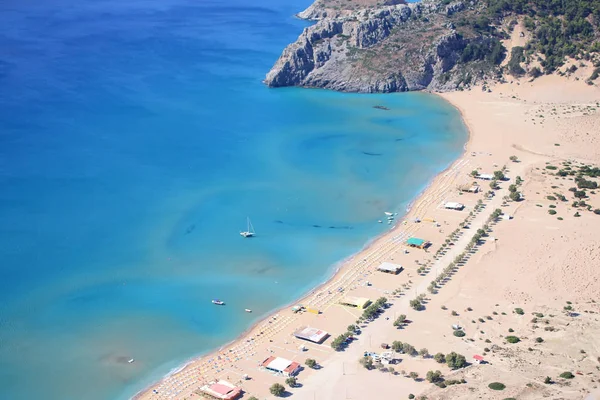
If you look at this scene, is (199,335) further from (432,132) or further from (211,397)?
(432,132)

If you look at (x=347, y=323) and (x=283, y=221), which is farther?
(x=283, y=221)

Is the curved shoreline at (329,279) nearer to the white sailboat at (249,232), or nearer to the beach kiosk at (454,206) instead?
the beach kiosk at (454,206)

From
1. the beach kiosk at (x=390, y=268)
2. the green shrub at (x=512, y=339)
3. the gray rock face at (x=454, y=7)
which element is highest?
the gray rock face at (x=454, y=7)

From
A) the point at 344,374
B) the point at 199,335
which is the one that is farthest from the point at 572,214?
the point at 199,335

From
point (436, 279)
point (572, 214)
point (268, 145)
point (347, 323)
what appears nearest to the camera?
point (347, 323)

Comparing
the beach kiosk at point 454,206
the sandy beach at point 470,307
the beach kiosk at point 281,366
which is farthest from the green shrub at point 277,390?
the beach kiosk at point 454,206

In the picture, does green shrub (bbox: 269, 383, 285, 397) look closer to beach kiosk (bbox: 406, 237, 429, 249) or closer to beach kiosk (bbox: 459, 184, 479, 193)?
beach kiosk (bbox: 406, 237, 429, 249)

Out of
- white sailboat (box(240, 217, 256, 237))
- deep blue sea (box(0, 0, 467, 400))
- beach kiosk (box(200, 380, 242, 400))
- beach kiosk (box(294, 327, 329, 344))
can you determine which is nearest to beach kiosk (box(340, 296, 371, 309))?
beach kiosk (box(294, 327, 329, 344))

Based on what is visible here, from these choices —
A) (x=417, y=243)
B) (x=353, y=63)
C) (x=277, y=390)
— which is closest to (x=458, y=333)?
(x=277, y=390)
